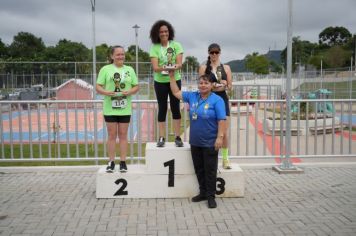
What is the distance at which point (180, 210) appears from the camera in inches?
216

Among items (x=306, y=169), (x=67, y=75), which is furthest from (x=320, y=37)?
(x=306, y=169)

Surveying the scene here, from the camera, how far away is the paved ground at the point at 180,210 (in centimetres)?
477

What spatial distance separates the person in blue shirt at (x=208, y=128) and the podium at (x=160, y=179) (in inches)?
13.3

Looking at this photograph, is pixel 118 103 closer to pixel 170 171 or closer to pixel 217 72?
pixel 170 171

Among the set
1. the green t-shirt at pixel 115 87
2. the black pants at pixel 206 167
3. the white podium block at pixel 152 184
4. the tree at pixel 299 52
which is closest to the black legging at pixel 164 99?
the green t-shirt at pixel 115 87

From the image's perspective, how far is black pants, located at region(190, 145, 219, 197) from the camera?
18.5ft

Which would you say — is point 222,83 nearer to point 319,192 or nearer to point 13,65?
point 319,192

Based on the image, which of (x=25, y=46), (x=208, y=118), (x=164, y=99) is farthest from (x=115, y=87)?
(x=25, y=46)

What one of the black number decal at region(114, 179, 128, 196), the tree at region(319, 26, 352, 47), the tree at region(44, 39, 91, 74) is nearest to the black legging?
the black number decal at region(114, 179, 128, 196)

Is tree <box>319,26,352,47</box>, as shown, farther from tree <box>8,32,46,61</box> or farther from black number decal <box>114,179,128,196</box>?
black number decal <box>114,179,128,196</box>

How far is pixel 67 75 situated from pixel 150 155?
25113 mm

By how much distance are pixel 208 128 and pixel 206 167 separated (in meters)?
0.55

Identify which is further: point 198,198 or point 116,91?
point 116,91

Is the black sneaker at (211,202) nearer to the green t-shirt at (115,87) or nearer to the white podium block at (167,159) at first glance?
the white podium block at (167,159)
